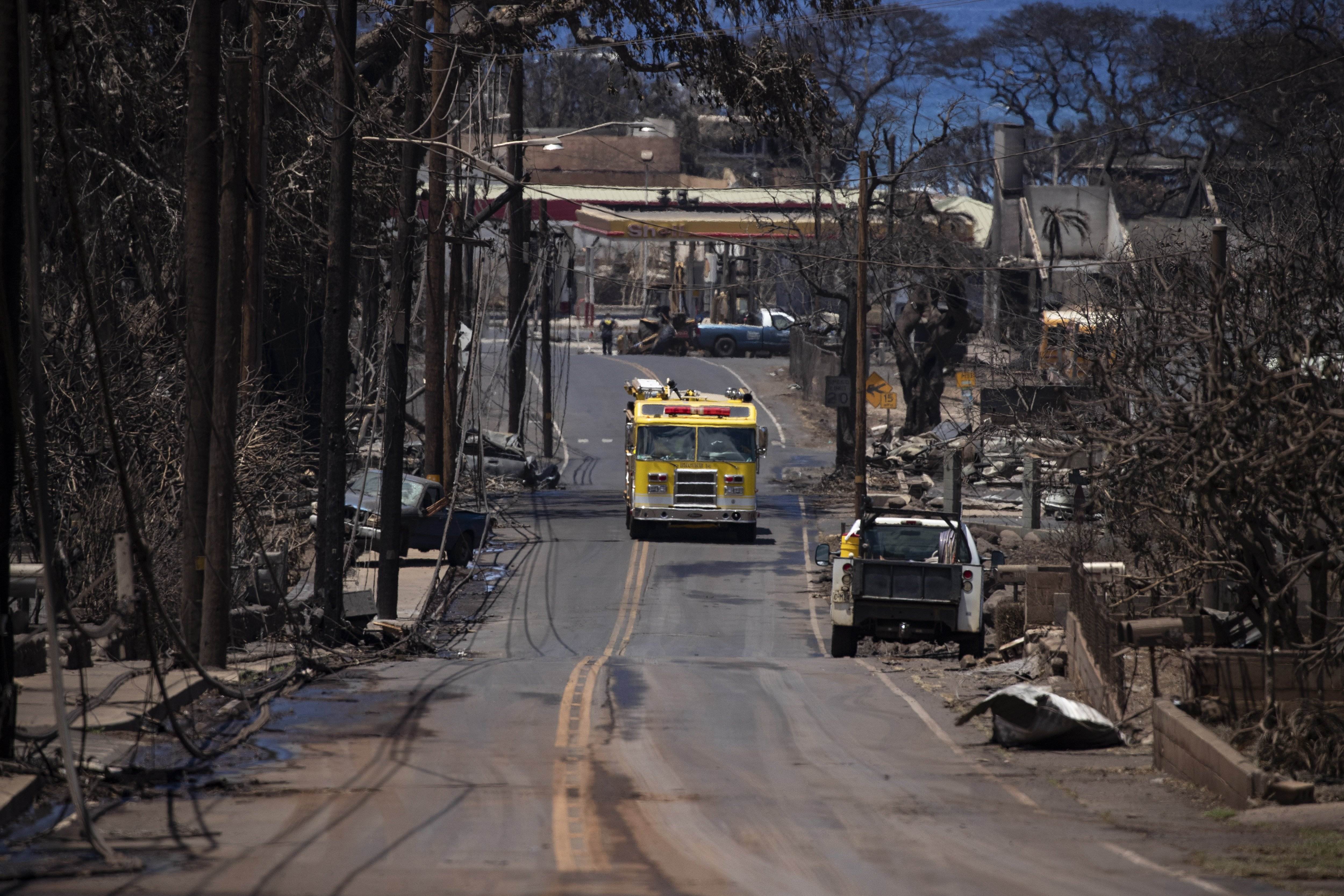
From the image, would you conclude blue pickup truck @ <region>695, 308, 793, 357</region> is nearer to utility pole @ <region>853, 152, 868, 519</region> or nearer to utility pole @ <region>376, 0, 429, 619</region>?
utility pole @ <region>853, 152, 868, 519</region>

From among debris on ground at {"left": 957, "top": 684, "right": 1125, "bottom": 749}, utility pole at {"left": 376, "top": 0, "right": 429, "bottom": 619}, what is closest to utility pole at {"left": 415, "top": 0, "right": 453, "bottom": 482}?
utility pole at {"left": 376, "top": 0, "right": 429, "bottom": 619}

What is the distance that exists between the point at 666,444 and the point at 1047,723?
1831 cm

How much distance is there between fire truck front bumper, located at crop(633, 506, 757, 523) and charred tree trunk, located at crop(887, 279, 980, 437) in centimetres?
1604

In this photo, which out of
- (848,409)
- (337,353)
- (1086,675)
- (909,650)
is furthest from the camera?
(848,409)

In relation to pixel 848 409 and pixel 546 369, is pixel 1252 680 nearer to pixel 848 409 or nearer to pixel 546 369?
pixel 848 409

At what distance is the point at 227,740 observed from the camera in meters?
12.1

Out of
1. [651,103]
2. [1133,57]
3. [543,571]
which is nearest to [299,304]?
[543,571]

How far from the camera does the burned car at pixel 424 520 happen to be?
28.0 m

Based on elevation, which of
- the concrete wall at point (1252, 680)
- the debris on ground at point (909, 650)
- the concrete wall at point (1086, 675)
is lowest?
the debris on ground at point (909, 650)

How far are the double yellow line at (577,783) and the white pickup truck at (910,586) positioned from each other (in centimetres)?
355

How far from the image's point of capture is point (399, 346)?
67.5 ft

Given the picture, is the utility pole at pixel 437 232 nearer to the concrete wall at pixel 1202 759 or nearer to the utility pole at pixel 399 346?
the utility pole at pixel 399 346

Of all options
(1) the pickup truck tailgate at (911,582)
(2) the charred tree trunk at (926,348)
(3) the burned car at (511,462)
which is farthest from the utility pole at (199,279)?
(2) the charred tree trunk at (926,348)

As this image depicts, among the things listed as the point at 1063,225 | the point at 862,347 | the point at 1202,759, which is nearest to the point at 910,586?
the point at 1202,759
